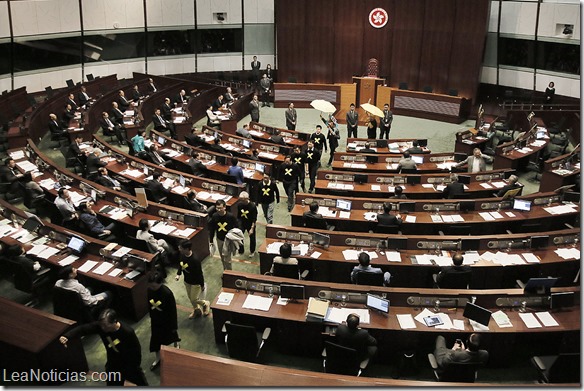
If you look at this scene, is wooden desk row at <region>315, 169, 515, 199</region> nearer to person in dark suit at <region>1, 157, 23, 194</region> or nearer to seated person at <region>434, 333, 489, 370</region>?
seated person at <region>434, 333, 489, 370</region>

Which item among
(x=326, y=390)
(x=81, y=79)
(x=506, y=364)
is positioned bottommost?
(x=506, y=364)

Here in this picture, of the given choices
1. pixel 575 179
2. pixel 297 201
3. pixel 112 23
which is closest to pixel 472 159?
pixel 575 179

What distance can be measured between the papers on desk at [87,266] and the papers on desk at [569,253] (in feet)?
24.1

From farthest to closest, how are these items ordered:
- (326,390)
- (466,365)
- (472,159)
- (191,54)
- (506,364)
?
1. (191,54)
2. (472,159)
3. (506,364)
4. (466,365)
5. (326,390)

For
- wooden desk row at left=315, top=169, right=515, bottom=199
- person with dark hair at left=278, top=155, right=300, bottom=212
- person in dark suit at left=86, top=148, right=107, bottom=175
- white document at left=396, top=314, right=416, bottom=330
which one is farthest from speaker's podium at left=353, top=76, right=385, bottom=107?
white document at left=396, top=314, right=416, bottom=330

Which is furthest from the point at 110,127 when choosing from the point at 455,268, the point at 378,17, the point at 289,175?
the point at 455,268

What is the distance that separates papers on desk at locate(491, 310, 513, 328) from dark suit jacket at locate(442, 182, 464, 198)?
12.7ft

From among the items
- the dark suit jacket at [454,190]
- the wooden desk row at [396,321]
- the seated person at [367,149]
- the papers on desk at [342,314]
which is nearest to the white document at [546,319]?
the wooden desk row at [396,321]

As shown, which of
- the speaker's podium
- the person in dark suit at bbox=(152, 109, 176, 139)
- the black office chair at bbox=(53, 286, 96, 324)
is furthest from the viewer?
the speaker's podium

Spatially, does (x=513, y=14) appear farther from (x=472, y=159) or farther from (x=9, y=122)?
(x=9, y=122)

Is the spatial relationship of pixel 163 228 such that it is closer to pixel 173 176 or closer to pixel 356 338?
pixel 173 176

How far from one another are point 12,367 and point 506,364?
6041 mm

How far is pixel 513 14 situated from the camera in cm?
1800

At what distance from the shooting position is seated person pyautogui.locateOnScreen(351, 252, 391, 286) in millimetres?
6977
